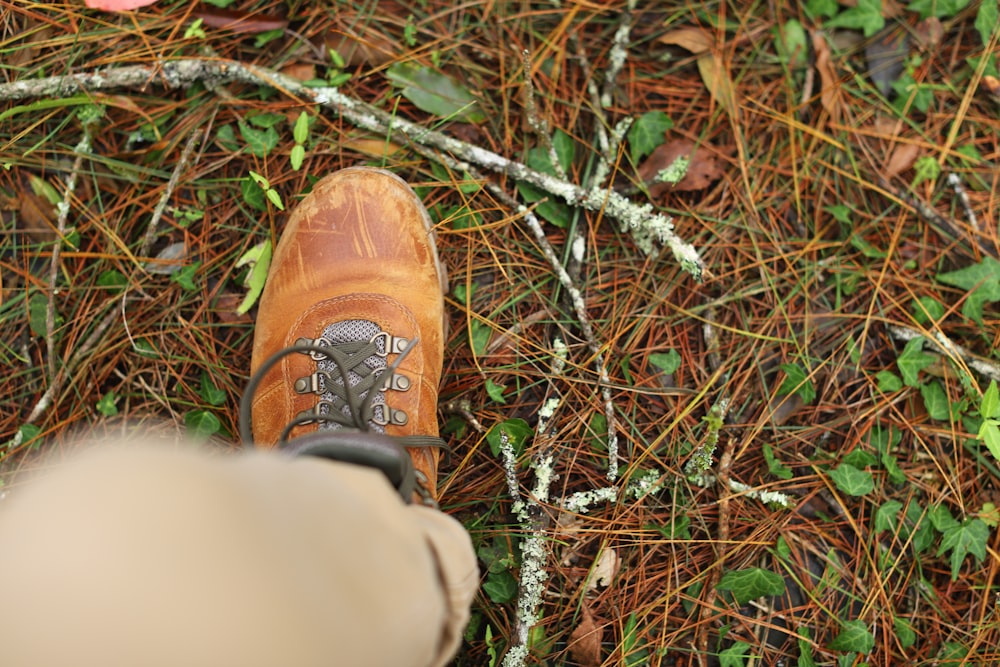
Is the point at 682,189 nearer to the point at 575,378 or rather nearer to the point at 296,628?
the point at 575,378

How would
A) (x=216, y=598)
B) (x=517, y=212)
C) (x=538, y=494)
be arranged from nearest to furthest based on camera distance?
(x=216, y=598) → (x=538, y=494) → (x=517, y=212)

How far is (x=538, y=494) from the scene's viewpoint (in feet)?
5.48

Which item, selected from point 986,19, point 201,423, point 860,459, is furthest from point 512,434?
point 986,19

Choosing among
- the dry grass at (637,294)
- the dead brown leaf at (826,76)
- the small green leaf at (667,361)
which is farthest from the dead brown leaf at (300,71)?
the dead brown leaf at (826,76)

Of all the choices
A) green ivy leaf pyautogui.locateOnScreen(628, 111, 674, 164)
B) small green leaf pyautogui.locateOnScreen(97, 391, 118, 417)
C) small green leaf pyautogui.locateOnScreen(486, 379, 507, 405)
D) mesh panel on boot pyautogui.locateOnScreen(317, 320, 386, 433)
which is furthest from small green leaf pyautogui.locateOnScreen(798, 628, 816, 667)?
small green leaf pyautogui.locateOnScreen(97, 391, 118, 417)

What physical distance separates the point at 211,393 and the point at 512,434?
76 centimetres

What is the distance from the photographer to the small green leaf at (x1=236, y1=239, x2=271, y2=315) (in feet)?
5.85

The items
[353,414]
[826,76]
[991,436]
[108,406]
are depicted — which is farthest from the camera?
[826,76]

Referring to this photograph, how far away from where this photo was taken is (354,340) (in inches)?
64.9

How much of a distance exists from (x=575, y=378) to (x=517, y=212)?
0.45m

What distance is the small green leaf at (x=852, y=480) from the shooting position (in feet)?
5.59

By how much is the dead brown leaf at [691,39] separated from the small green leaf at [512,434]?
112 centimetres

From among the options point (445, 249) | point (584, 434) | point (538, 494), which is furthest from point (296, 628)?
point (445, 249)

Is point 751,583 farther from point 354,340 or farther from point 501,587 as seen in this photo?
point 354,340
